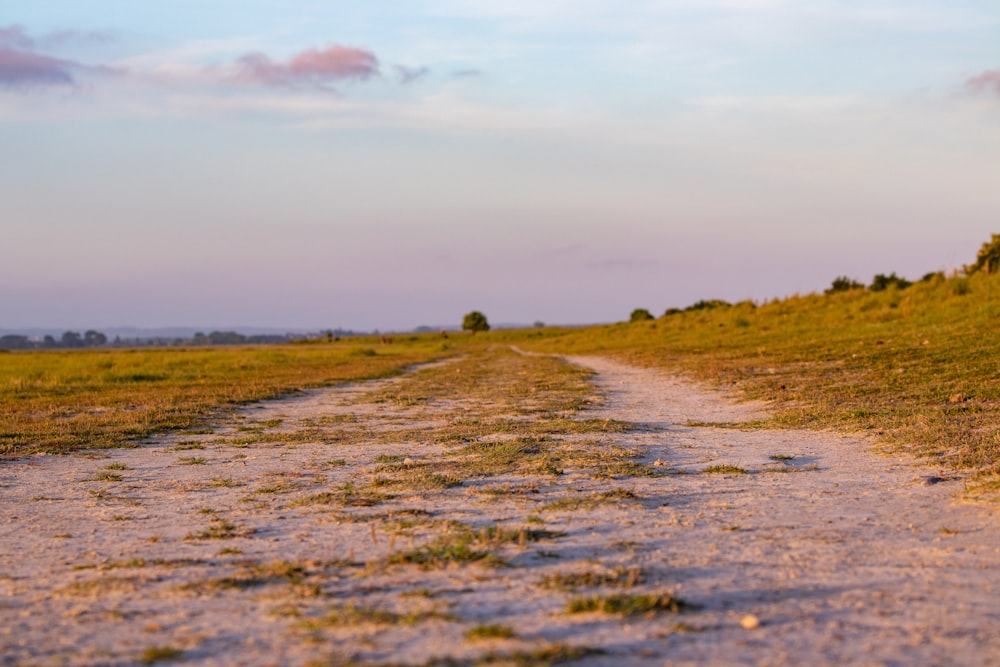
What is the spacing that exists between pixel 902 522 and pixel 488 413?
304 inches

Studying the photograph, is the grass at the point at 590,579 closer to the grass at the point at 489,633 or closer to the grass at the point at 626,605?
the grass at the point at 626,605

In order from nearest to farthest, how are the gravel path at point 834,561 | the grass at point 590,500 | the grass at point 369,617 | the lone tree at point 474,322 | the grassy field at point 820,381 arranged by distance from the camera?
the gravel path at point 834,561 < the grass at point 369,617 < the grass at point 590,500 < the grassy field at point 820,381 < the lone tree at point 474,322

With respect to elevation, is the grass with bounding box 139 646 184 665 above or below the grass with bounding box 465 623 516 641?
below

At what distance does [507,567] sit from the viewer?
15.8 ft

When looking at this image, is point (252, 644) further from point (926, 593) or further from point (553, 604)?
point (926, 593)

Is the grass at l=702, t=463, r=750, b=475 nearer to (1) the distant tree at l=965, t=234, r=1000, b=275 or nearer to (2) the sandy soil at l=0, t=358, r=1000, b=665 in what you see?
(2) the sandy soil at l=0, t=358, r=1000, b=665

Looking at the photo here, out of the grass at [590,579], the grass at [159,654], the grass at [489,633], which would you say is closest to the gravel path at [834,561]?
the grass at [590,579]

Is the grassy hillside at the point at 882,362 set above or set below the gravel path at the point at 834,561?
above

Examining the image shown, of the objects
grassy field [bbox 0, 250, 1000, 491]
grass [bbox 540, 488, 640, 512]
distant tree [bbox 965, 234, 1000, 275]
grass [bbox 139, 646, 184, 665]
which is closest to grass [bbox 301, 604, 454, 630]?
grass [bbox 139, 646, 184, 665]

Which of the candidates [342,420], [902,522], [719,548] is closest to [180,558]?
[719,548]

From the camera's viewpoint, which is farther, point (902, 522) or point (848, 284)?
point (848, 284)

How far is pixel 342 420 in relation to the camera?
13.0m

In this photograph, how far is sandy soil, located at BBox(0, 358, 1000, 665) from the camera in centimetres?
374

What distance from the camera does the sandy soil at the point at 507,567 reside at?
3738 millimetres
